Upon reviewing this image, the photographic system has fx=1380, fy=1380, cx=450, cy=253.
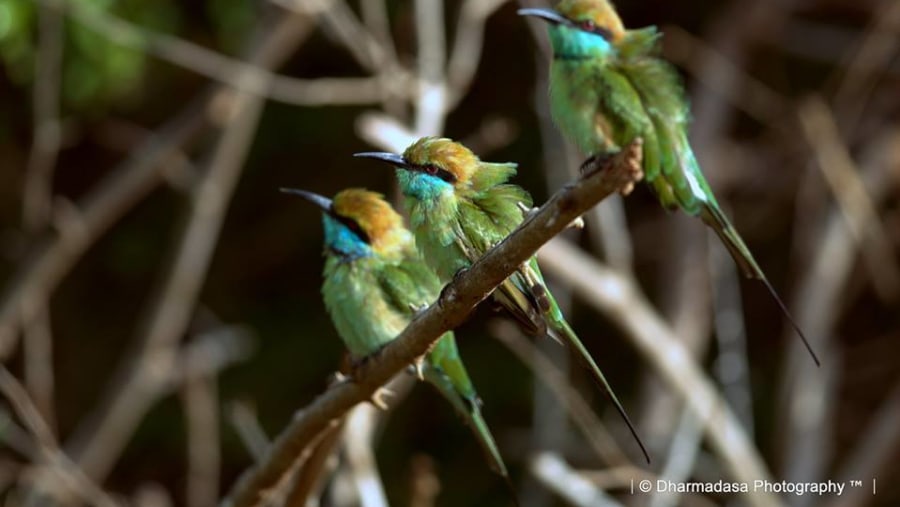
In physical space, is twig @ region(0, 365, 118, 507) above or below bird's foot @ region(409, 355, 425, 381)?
above

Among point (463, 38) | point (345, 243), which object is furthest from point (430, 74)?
point (345, 243)

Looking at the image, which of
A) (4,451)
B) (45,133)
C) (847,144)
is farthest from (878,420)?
(4,451)

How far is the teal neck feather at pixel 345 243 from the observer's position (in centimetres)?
274

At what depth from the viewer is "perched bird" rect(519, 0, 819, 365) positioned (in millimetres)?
2184

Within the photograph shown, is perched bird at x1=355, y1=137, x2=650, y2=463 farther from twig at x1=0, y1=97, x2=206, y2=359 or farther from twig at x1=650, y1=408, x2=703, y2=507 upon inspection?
twig at x1=0, y1=97, x2=206, y2=359

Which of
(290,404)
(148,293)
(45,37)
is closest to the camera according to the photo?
(45,37)

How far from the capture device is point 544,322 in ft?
6.00

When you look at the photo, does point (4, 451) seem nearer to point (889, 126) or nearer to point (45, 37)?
point (45, 37)

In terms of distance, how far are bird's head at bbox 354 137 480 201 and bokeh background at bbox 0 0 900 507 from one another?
1396mm

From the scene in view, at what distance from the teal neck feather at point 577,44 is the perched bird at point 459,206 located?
0.41 metres

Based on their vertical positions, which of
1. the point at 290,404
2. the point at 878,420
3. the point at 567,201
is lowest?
the point at 878,420

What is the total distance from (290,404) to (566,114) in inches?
101

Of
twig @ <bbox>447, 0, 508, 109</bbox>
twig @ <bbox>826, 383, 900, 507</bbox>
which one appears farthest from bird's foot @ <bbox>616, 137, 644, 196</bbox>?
twig @ <bbox>826, 383, 900, 507</bbox>

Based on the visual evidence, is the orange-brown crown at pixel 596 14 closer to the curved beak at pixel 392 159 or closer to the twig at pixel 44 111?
the curved beak at pixel 392 159
